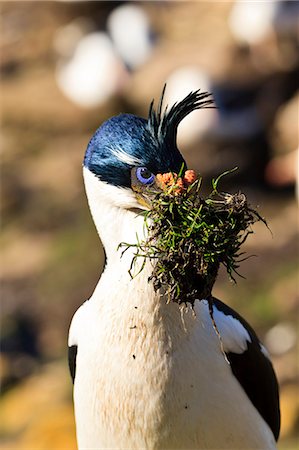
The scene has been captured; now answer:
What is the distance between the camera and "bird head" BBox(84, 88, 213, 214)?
420 cm

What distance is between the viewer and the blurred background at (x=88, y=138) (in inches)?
379

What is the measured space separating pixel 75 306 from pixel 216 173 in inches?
101

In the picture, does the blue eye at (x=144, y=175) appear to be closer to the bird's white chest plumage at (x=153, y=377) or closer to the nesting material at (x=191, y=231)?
the nesting material at (x=191, y=231)

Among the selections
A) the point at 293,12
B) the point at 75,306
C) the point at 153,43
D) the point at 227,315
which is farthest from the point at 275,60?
the point at 227,315

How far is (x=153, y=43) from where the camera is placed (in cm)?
1653

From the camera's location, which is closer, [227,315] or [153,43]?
[227,315]

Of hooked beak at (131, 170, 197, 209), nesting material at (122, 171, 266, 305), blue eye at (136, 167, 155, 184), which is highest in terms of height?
blue eye at (136, 167, 155, 184)

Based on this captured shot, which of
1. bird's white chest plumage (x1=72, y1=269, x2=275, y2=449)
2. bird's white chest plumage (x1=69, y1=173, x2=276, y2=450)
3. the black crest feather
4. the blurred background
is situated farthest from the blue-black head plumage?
the blurred background

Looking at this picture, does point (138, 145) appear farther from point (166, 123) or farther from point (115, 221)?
point (115, 221)

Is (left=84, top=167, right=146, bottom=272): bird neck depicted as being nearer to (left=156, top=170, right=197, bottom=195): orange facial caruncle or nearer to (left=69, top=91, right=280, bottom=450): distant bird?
(left=69, top=91, right=280, bottom=450): distant bird

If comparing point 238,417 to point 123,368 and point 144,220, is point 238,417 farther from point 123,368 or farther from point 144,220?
point 144,220

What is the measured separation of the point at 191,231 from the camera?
3.94 meters

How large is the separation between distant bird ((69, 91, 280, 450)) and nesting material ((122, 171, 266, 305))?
0.57ft

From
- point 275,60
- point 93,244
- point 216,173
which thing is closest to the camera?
point 93,244
